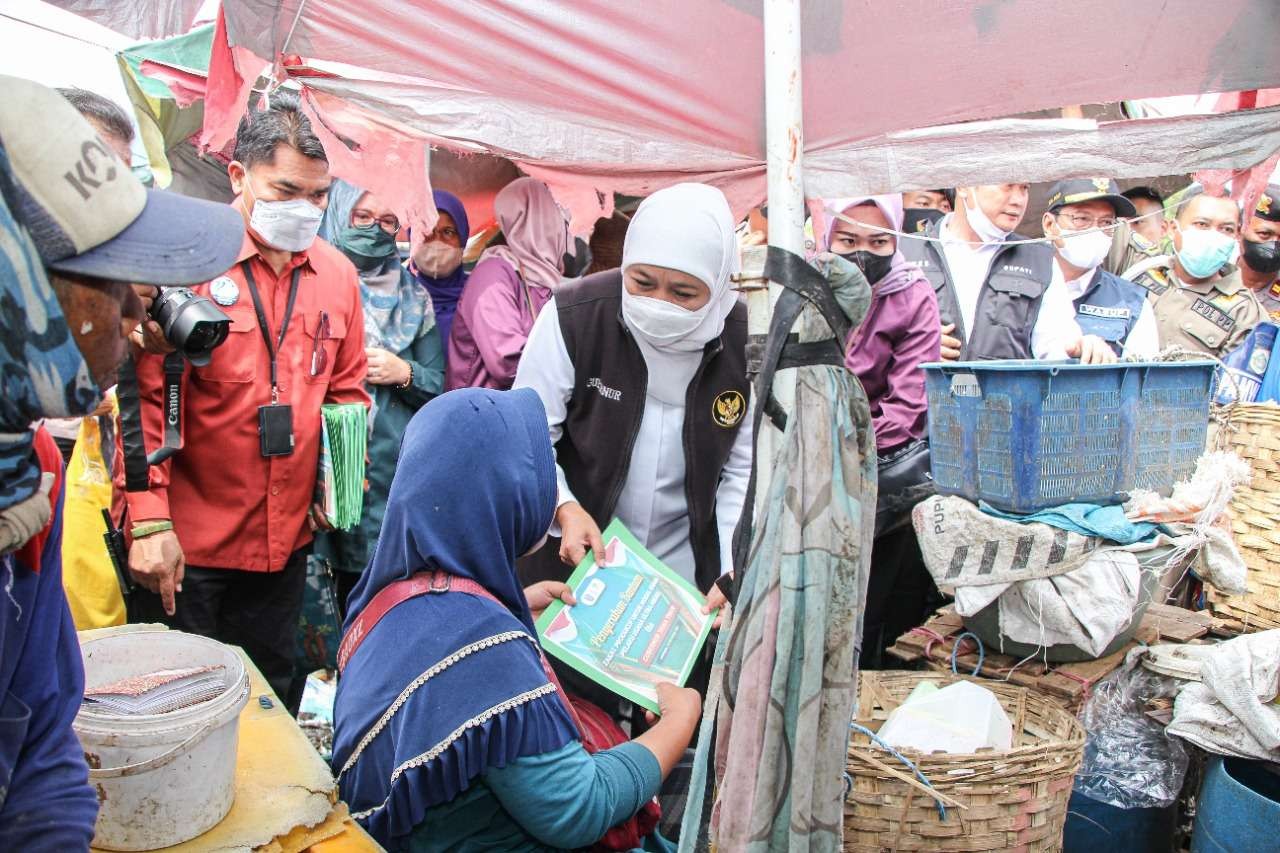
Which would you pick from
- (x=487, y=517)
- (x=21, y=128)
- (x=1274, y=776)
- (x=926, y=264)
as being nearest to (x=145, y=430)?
(x=487, y=517)

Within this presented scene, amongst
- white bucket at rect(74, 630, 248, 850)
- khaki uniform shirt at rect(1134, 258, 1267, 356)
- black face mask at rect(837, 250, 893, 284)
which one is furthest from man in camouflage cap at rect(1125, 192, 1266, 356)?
white bucket at rect(74, 630, 248, 850)

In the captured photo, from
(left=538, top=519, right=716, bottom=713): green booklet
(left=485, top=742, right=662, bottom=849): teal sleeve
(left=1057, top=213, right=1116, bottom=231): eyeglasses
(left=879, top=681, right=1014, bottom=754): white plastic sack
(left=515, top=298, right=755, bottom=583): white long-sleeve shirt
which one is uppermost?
(left=1057, top=213, right=1116, bottom=231): eyeglasses

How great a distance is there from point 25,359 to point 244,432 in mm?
1969

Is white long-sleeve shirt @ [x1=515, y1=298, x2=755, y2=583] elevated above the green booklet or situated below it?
above

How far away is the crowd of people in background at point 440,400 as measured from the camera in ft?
3.67

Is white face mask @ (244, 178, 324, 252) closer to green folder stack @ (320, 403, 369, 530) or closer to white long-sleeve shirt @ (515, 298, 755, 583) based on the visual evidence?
green folder stack @ (320, 403, 369, 530)

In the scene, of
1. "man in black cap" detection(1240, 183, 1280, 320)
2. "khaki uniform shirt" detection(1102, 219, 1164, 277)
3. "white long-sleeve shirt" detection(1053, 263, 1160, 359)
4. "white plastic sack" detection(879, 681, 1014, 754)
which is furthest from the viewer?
"khaki uniform shirt" detection(1102, 219, 1164, 277)

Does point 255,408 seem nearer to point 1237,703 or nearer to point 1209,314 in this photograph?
point 1237,703

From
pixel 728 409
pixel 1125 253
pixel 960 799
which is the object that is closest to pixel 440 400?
pixel 728 409

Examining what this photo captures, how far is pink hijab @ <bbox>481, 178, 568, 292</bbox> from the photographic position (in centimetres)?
404

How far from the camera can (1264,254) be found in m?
5.27

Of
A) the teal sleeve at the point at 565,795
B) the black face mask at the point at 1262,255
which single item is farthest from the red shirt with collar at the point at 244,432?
the black face mask at the point at 1262,255

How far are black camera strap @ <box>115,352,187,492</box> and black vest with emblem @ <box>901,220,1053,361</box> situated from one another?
9.32ft

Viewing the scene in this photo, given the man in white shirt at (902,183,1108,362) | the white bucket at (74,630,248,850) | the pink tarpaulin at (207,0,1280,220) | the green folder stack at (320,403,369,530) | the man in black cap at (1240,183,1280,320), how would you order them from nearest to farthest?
the white bucket at (74,630,248,850) → the pink tarpaulin at (207,0,1280,220) → the green folder stack at (320,403,369,530) → the man in white shirt at (902,183,1108,362) → the man in black cap at (1240,183,1280,320)
